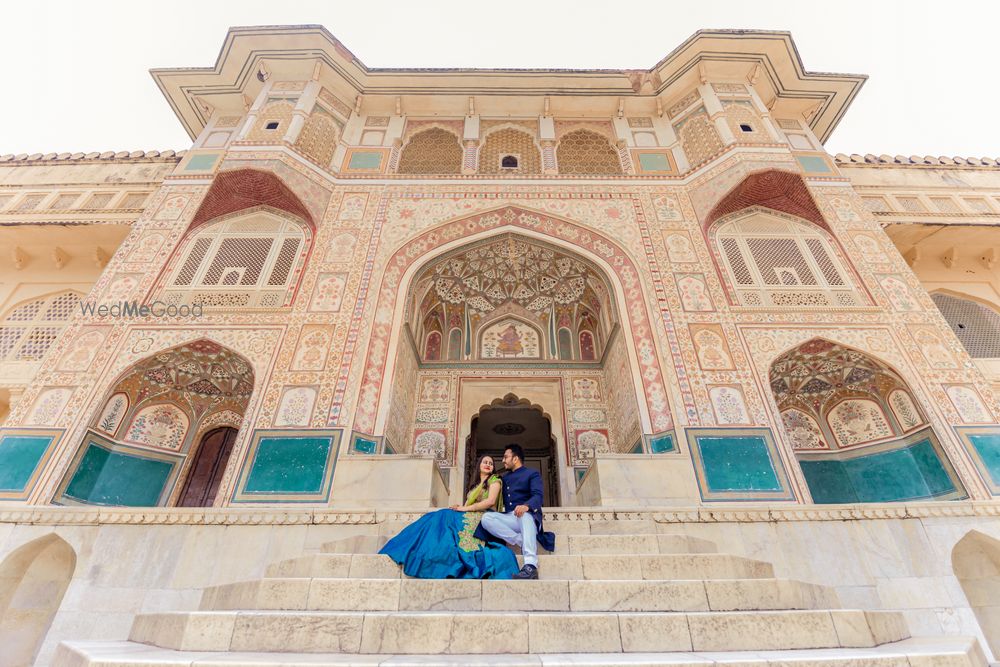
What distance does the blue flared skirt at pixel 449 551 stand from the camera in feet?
9.57

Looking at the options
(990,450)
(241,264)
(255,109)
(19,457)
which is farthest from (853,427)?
(255,109)

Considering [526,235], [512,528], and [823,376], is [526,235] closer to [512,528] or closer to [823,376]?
[823,376]

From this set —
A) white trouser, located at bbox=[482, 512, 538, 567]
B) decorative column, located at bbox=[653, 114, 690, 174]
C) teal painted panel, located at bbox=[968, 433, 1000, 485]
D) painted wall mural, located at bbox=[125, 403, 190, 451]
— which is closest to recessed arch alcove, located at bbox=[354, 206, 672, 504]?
decorative column, located at bbox=[653, 114, 690, 174]

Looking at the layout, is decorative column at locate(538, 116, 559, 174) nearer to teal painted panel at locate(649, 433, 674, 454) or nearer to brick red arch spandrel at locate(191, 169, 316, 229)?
brick red arch spandrel at locate(191, 169, 316, 229)

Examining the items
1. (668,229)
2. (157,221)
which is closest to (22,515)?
(157,221)

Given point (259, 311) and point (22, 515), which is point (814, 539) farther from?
point (22, 515)

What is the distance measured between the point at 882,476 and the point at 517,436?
5.06m

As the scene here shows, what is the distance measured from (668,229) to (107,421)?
7721 mm

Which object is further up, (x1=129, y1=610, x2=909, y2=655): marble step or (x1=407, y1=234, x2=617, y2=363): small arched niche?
(x1=407, y1=234, x2=617, y2=363): small arched niche

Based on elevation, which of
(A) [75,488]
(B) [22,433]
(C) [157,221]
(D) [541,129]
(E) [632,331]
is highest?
(D) [541,129]

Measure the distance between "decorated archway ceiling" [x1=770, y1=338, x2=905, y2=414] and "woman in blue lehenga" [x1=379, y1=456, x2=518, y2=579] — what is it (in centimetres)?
460

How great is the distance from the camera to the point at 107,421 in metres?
5.75

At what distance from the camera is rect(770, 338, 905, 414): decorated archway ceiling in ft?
20.3

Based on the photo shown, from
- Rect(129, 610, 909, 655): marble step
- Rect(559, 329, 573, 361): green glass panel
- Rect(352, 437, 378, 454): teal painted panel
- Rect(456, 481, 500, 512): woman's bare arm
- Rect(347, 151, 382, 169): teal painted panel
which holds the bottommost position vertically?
Rect(129, 610, 909, 655): marble step
